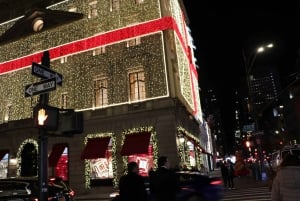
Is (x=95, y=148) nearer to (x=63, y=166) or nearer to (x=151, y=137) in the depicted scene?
(x=63, y=166)

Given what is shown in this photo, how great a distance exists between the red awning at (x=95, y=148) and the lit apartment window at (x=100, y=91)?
9.68ft

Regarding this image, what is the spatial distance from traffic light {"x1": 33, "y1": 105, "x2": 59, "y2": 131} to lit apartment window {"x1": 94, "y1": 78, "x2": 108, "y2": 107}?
758 inches

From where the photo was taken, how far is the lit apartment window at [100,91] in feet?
90.1

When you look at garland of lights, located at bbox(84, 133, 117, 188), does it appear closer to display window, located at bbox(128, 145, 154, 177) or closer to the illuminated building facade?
the illuminated building facade

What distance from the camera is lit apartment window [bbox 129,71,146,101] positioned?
2631 cm

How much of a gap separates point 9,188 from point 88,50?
64.3 ft

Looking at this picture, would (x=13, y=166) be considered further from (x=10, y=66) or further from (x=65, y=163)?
(x=10, y=66)

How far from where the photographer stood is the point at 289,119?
110 m

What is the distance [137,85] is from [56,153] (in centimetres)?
847

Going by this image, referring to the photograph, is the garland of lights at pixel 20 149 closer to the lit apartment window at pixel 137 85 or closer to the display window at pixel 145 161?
the lit apartment window at pixel 137 85

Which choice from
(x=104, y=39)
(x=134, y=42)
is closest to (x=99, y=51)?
(x=104, y=39)

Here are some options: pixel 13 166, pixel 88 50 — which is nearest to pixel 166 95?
pixel 88 50

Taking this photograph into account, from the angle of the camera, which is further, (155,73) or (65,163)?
(65,163)

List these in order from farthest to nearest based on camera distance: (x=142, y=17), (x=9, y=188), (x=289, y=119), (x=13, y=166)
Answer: (x=289, y=119)
(x=13, y=166)
(x=142, y=17)
(x=9, y=188)
